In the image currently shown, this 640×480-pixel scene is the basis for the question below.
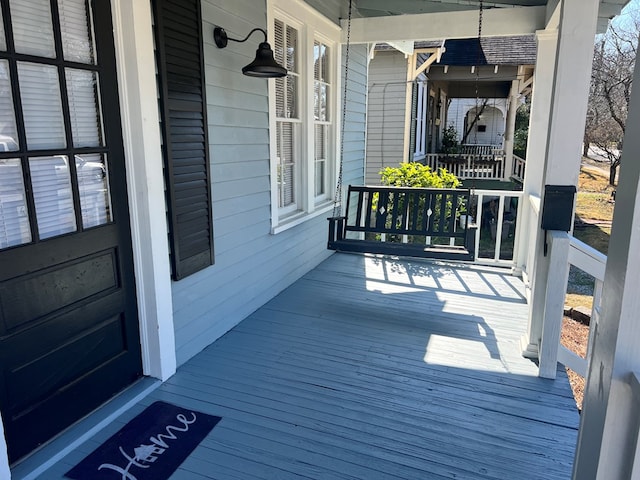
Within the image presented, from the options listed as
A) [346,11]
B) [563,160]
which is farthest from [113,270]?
[346,11]

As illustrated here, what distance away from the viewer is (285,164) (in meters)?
4.04

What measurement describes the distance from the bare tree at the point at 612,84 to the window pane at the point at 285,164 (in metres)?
8.63

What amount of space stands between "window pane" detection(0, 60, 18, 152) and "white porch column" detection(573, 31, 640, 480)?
1.98 m

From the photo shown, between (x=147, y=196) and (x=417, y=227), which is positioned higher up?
(x=147, y=196)

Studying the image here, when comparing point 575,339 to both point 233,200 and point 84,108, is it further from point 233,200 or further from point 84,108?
point 84,108

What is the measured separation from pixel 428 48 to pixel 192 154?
20.2 feet

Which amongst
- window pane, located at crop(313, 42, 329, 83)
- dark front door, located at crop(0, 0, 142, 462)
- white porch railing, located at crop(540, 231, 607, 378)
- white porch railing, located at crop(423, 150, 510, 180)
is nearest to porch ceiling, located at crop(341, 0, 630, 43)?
window pane, located at crop(313, 42, 329, 83)

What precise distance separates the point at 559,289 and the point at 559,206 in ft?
1.55

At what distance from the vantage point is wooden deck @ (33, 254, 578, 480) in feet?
6.45

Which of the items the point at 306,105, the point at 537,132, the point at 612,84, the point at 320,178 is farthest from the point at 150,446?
the point at 612,84

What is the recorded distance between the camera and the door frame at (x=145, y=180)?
7.06 feet

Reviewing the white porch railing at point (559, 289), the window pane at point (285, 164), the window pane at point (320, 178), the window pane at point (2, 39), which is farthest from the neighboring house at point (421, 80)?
the window pane at point (2, 39)

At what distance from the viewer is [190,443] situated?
207 centimetres

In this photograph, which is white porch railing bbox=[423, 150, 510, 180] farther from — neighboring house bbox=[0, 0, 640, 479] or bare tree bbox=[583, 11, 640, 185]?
neighboring house bbox=[0, 0, 640, 479]
